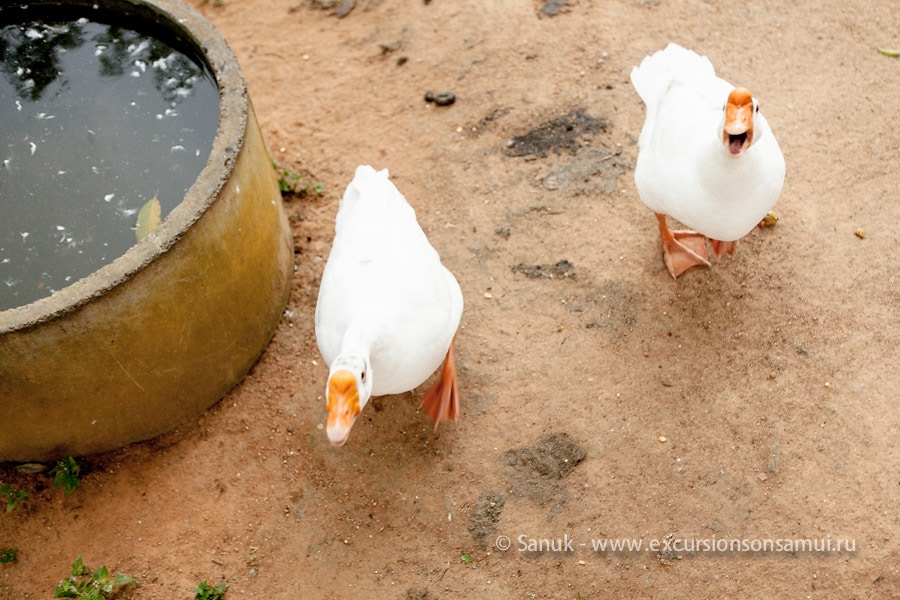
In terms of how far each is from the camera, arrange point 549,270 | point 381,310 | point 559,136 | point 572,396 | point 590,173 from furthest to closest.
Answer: point 559,136, point 590,173, point 549,270, point 572,396, point 381,310

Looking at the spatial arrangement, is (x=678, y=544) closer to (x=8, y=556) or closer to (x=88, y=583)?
(x=88, y=583)

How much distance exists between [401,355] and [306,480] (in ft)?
3.59

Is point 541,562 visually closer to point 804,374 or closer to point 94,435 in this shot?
point 804,374

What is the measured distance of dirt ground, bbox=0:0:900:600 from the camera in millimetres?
3686

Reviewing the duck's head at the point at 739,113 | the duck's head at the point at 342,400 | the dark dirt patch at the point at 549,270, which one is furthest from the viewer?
the dark dirt patch at the point at 549,270

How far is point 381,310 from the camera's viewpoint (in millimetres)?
3344

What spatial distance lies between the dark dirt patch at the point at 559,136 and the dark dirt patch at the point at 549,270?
2.97ft

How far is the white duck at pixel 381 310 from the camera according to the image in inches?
122

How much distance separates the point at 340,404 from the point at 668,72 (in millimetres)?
2772

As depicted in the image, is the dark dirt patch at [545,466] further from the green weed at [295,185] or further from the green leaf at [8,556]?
the green leaf at [8,556]

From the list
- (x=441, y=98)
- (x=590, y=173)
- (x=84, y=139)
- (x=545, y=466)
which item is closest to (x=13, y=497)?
(x=84, y=139)

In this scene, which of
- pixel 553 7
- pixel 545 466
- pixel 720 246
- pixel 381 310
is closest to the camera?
pixel 381 310

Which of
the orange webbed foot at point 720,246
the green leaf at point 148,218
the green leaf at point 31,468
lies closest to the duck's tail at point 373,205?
the green leaf at point 148,218

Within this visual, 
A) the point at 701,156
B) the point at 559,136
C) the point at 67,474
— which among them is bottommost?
the point at 67,474
